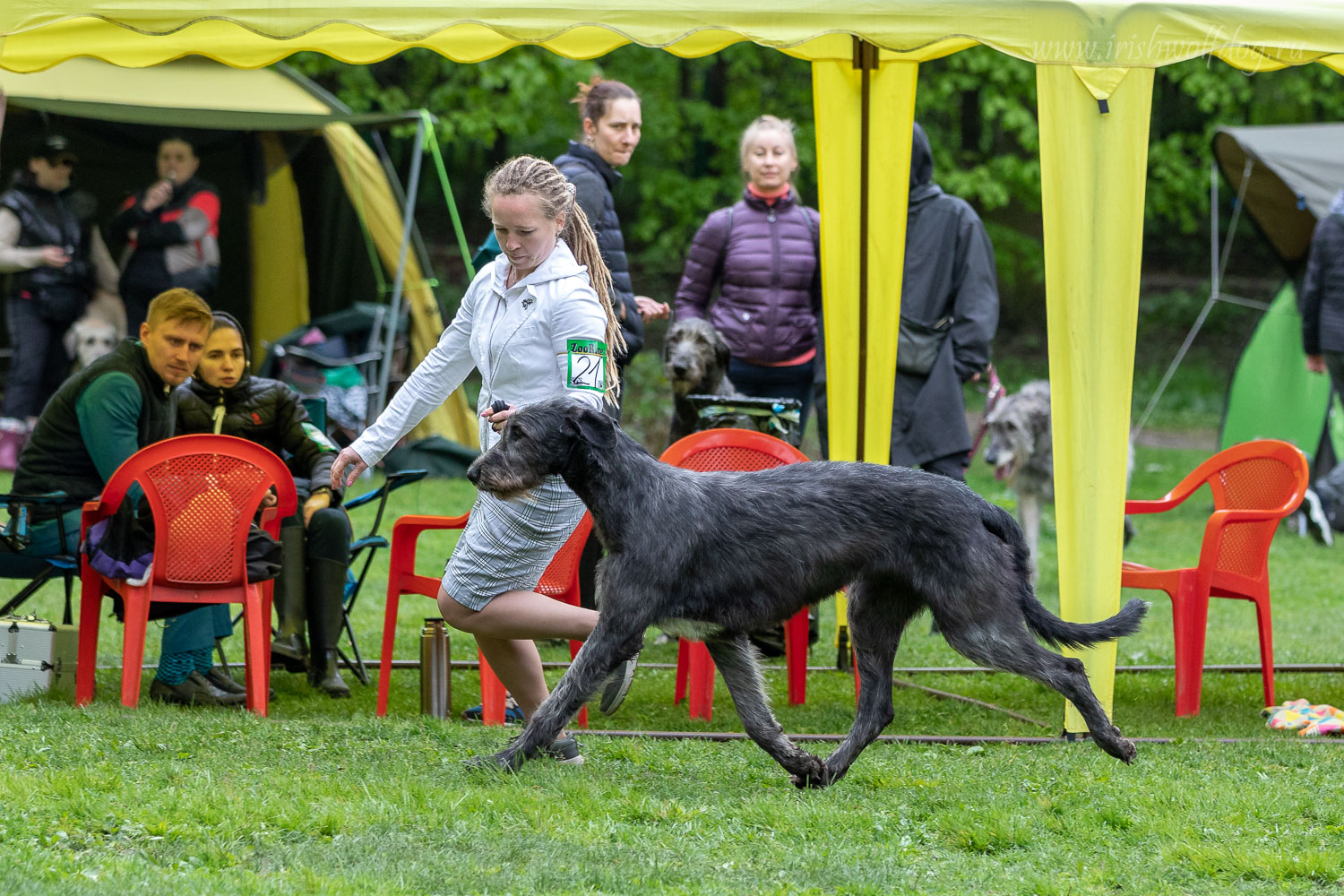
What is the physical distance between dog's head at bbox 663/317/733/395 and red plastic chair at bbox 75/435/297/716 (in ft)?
7.27

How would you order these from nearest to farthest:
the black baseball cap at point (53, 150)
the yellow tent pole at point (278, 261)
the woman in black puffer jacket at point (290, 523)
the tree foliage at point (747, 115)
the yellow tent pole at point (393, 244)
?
the woman in black puffer jacket at point (290, 523) < the black baseball cap at point (53, 150) < the yellow tent pole at point (393, 244) < the yellow tent pole at point (278, 261) < the tree foliage at point (747, 115)

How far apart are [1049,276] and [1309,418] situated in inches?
288

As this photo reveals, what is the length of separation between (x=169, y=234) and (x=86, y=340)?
114 cm

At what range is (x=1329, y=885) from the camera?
3.36 meters

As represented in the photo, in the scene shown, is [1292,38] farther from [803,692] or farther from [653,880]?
[653,880]

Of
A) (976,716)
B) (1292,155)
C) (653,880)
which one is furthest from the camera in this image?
(1292,155)

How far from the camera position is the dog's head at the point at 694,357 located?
6793 mm

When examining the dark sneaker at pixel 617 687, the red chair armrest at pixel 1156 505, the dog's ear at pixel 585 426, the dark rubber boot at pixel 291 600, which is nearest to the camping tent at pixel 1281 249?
the red chair armrest at pixel 1156 505

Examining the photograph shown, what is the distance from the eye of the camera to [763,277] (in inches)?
273

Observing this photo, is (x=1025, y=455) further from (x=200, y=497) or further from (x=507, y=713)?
(x=200, y=497)

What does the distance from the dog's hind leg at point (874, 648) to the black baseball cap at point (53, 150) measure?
9207mm

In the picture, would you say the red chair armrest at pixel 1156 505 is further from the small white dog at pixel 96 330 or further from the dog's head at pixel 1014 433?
the small white dog at pixel 96 330

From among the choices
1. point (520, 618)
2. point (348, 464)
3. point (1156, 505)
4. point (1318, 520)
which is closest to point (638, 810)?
point (520, 618)

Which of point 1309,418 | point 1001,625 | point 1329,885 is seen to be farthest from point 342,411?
point 1329,885
